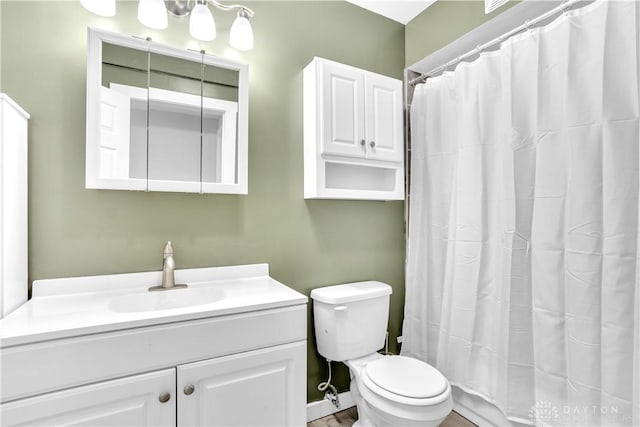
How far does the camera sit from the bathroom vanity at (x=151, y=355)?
90 centimetres

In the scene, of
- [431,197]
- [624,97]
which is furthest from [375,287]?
[624,97]

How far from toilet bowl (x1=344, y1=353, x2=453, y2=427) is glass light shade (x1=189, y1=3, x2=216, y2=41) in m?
1.73

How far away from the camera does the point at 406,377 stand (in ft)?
4.75

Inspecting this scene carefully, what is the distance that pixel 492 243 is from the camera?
5.21 feet

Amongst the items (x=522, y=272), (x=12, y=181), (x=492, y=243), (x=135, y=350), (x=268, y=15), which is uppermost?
(x=268, y=15)

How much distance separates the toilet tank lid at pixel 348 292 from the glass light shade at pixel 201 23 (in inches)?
53.3

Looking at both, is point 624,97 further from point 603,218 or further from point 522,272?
point 522,272

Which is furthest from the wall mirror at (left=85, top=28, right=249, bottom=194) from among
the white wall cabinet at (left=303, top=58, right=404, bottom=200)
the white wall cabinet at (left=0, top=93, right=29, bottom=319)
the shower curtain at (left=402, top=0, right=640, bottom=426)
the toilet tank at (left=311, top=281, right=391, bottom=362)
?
the shower curtain at (left=402, top=0, right=640, bottom=426)

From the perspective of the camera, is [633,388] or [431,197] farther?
[431,197]

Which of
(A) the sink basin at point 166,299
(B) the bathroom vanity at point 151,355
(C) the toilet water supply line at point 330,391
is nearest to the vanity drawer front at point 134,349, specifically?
(B) the bathroom vanity at point 151,355

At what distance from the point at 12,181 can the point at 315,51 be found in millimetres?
1515

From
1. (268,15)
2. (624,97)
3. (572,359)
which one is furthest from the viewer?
(268,15)

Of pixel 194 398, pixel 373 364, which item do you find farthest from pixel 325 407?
pixel 194 398

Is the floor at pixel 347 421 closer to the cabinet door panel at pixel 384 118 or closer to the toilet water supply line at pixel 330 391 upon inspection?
the toilet water supply line at pixel 330 391
